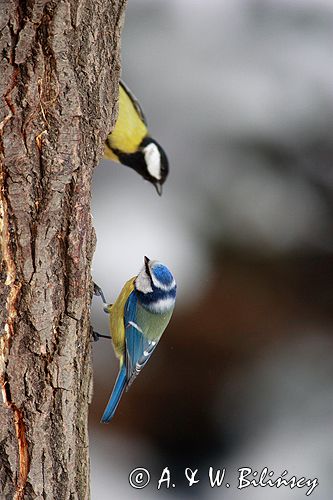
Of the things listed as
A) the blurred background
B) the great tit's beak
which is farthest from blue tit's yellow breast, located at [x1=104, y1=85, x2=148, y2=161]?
the blurred background

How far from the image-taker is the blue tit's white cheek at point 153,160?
169 cm

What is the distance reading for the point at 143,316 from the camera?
119 cm

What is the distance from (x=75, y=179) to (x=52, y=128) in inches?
2.7

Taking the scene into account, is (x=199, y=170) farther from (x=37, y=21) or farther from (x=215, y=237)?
(x=37, y=21)

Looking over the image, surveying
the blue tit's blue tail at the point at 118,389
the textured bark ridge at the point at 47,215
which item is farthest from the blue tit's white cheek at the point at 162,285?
the textured bark ridge at the point at 47,215

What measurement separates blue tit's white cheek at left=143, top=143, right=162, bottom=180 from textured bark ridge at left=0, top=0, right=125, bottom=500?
0.78 m

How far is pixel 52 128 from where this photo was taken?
821 mm

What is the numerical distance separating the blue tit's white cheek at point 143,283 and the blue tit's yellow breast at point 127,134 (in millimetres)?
434

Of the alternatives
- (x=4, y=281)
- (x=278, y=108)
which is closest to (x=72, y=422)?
(x=4, y=281)

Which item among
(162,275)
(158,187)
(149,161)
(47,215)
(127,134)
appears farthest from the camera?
(158,187)

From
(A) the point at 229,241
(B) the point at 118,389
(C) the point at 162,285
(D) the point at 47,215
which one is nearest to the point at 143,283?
(C) the point at 162,285

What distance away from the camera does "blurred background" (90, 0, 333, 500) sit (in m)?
1.90

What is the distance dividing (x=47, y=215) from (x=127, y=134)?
0.78 m

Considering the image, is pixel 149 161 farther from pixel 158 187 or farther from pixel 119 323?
pixel 119 323
